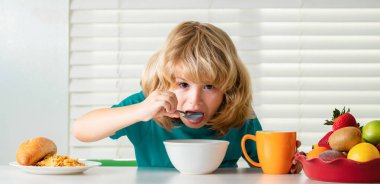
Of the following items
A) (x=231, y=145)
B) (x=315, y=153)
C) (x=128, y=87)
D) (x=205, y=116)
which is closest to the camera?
(x=315, y=153)

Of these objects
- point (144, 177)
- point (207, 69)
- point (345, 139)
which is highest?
point (207, 69)

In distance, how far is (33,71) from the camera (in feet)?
8.61

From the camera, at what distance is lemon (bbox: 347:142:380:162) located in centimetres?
117

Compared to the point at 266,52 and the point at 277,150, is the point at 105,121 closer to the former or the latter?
the point at 277,150

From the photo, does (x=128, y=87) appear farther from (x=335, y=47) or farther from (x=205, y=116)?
(x=205, y=116)

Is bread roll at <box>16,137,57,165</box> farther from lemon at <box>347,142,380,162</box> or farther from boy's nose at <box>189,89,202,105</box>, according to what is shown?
lemon at <box>347,142,380,162</box>

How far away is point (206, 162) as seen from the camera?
1.33 meters

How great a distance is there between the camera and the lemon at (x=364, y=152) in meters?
1.17

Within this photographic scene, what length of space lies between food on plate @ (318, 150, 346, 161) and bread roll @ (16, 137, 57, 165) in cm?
61

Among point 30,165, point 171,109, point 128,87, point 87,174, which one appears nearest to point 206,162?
point 171,109

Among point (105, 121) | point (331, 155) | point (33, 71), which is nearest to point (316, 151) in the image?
point (331, 155)

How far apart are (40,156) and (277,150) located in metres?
0.54

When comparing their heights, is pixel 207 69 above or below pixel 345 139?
above

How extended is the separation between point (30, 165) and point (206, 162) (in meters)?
0.40
